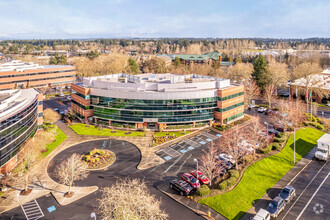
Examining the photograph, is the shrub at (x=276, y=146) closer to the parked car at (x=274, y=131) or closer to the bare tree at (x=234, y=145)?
the bare tree at (x=234, y=145)

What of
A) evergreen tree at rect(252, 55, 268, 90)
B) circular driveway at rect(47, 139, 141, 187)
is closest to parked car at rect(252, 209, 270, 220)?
circular driveway at rect(47, 139, 141, 187)

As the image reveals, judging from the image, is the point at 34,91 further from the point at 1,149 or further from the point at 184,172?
the point at 184,172

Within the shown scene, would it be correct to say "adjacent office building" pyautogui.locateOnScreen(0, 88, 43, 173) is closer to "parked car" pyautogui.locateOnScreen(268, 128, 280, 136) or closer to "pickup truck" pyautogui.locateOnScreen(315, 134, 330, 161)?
"parked car" pyautogui.locateOnScreen(268, 128, 280, 136)

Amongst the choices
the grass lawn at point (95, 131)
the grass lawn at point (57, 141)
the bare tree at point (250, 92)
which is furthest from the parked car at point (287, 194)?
the bare tree at point (250, 92)

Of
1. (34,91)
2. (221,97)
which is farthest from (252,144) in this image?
(34,91)

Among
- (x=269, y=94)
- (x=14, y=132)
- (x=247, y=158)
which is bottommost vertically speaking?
(x=247, y=158)

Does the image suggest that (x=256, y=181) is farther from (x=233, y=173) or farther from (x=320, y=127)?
(x=320, y=127)

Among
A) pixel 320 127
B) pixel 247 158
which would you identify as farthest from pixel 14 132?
pixel 320 127
